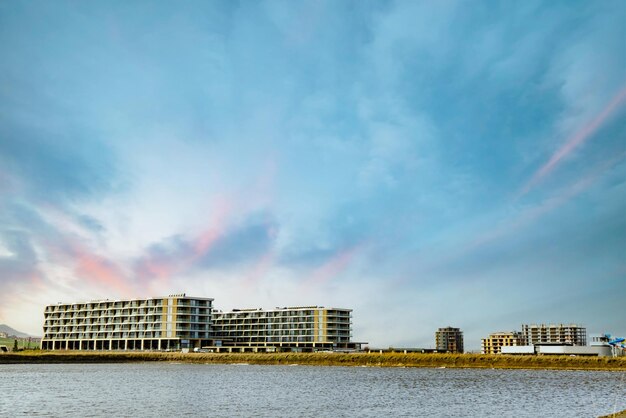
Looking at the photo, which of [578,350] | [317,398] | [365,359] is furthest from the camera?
[578,350]

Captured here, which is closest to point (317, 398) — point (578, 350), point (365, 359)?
point (365, 359)

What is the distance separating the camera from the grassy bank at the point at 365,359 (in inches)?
5069

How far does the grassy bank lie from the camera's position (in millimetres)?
128750

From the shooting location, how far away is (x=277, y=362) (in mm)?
180500

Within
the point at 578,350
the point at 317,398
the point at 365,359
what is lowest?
the point at 317,398

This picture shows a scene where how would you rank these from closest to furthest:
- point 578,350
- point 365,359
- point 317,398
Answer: point 317,398
point 365,359
point 578,350

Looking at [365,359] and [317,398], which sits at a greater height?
[365,359]

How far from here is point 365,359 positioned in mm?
165375

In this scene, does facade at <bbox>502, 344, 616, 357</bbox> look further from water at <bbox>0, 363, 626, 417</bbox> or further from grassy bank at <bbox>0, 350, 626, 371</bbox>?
water at <bbox>0, 363, 626, 417</bbox>

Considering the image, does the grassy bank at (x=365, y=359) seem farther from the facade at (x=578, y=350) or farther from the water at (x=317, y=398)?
the facade at (x=578, y=350)

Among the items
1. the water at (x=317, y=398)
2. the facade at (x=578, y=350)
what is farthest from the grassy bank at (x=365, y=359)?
the facade at (x=578, y=350)

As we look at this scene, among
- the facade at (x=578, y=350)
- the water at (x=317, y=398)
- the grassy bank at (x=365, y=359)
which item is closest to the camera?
the water at (x=317, y=398)

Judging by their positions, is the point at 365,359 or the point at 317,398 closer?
the point at 317,398

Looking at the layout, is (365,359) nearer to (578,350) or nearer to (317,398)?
(578,350)
